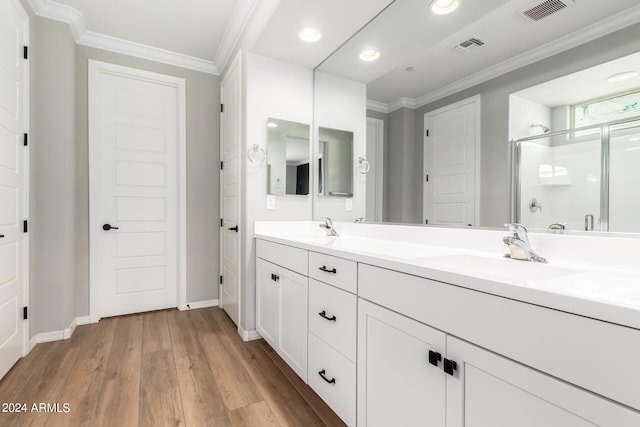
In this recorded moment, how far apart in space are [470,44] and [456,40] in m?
0.10

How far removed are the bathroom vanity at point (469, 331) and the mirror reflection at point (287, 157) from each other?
864mm

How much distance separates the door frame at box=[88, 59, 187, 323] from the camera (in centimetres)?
273

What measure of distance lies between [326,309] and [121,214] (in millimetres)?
2419

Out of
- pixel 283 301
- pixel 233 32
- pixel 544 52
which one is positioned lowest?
pixel 283 301

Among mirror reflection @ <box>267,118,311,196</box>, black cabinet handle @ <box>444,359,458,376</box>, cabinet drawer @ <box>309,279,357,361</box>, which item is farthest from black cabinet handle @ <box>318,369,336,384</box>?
mirror reflection @ <box>267,118,311,196</box>

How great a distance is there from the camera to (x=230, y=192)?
2.86 m

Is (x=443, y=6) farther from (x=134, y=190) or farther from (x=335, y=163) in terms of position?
(x=134, y=190)

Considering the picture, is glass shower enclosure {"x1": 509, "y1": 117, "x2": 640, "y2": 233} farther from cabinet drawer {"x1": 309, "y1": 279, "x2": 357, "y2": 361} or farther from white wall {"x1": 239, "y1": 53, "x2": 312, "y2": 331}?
white wall {"x1": 239, "y1": 53, "x2": 312, "y2": 331}

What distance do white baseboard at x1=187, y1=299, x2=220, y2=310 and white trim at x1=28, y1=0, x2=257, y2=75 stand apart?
7.92 feet

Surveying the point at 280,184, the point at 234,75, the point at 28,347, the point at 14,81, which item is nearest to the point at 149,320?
the point at 28,347

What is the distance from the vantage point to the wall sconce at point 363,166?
6.89 feet

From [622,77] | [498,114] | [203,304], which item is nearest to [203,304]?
[203,304]

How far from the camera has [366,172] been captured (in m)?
2.11

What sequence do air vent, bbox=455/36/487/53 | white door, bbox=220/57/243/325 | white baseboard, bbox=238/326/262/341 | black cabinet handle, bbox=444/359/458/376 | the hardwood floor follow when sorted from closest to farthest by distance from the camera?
black cabinet handle, bbox=444/359/458/376, air vent, bbox=455/36/487/53, the hardwood floor, white baseboard, bbox=238/326/262/341, white door, bbox=220/57/243/325
